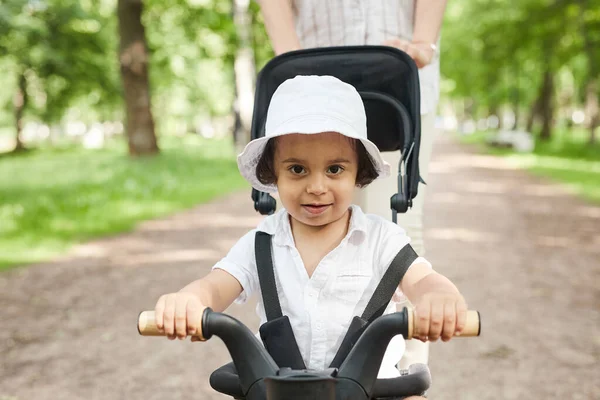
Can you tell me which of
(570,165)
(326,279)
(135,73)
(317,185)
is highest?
(135,73)

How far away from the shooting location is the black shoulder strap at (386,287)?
6.72 ft

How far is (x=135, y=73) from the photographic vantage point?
17.3 metres

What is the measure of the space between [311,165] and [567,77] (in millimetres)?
48335

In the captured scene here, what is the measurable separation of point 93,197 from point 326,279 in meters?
9.27

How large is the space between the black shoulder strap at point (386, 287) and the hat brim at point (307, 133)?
0.32 metres

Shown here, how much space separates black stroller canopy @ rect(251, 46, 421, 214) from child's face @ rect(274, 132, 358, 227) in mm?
418

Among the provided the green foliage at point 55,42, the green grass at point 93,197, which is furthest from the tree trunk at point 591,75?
the green foliage at point 55,42

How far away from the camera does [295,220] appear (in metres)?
2.28

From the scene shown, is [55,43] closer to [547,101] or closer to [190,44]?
[190,44]

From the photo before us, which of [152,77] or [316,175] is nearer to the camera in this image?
[316,175]

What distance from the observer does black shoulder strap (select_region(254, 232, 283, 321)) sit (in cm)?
209

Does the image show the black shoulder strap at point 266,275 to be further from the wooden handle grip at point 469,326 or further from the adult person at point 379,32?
the adult person at point 379,32

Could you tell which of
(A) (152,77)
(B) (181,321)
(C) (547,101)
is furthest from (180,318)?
(A) (152,77)

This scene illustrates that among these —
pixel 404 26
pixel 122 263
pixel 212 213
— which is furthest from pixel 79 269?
pixel 404 26
